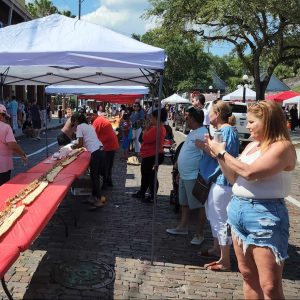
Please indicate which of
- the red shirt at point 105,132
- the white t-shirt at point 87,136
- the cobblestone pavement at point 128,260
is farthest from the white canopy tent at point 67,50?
the red shirt at point 105,132

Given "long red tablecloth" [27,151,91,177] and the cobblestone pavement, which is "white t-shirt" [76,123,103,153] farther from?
the cobblestone pavement

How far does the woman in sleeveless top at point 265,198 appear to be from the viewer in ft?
9.48

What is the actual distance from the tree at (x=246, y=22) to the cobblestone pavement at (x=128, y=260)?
16.7m

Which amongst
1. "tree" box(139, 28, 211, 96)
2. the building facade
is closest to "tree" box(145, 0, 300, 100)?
the building facade

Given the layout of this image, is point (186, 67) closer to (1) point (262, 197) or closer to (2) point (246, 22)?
Result: (2) point (246, 22)

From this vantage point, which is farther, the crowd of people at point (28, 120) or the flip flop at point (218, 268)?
the crowd of people at point (28, 120)

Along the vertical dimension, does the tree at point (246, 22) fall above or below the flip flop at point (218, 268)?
above

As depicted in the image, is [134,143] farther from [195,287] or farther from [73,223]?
[195,287]

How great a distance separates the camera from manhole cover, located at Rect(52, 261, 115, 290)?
4293mm

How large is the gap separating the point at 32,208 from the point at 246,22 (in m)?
20.3

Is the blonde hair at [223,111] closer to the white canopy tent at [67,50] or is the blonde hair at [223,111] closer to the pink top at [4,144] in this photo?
the white canopy tent at [67,50]

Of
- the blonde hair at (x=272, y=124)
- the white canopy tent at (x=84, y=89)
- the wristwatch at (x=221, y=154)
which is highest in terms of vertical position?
the white canopy tent at (x=84, y=89)

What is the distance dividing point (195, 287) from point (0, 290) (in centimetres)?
191

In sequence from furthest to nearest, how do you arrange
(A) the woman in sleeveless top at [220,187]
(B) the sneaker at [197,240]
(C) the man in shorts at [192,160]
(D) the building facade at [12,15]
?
(D) the building facade at [12,15]
(B) the sneaker at [197,240]
(C) the man in shorts at [192,160]
(A) the woman in sleeveless top at [220,187]
